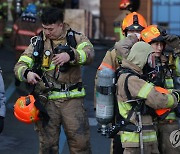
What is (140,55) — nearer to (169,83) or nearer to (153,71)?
(153,71)

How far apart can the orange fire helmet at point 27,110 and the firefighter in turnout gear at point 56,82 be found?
16 centimetres

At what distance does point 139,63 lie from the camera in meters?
6.10

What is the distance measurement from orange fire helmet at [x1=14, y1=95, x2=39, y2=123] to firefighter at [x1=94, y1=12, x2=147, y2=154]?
0.79 m

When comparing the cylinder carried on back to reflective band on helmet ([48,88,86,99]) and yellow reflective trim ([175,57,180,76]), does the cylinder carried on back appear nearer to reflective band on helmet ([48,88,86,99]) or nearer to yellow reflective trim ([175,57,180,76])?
reflective band on helmet ([48,88,86,99])

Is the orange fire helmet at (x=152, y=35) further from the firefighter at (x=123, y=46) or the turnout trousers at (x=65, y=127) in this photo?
the turnout trousers at (x=65, y=127)

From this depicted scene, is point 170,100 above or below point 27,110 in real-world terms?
above

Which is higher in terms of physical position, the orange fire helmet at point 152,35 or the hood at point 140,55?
the orange fire helmet at point 152,35

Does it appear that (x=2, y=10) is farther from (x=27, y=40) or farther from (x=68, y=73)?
(x=68, y=73)

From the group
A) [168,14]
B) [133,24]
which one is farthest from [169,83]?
[168,14]

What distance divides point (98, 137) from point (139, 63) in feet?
10.8

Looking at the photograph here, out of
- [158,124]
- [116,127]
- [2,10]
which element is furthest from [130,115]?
[2,10]

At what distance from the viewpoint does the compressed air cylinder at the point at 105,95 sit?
6215mm

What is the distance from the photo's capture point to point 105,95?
6.24m

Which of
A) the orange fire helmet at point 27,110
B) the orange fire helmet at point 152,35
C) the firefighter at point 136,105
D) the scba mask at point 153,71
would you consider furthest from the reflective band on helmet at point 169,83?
the orange fire helmet at point 27,110
